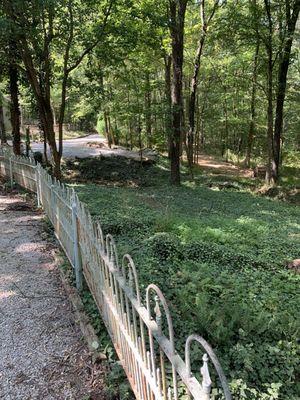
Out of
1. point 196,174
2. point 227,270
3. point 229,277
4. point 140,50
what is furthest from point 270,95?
point 229,277

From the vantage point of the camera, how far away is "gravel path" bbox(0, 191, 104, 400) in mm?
2811

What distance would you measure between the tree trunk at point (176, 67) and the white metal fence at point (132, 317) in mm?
8053

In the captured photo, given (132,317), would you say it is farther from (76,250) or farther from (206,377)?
(76,250)

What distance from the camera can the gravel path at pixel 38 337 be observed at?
111 inches

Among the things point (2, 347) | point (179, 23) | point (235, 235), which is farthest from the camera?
point (179, 23)

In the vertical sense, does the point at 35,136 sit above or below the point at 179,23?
below

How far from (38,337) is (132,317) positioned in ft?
4.38

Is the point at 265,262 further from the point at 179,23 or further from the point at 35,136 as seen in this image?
the point at 35,136

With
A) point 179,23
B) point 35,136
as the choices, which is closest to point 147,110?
point 179,23

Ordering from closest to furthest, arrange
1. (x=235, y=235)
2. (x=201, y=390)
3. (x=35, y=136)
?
(x=201, y=390)
(x=235, y=235)
(x=35, y=136)

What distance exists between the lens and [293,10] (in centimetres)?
1242

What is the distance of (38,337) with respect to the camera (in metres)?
3.44

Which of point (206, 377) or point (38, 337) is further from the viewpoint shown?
point (38, 337)

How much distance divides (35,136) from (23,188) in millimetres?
19429
